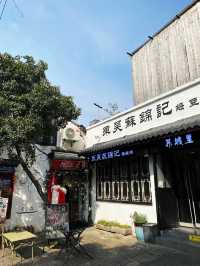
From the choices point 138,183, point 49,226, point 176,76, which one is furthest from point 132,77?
point 49,226

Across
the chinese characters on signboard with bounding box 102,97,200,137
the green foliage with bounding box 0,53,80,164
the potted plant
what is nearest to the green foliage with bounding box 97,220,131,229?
the potted plant

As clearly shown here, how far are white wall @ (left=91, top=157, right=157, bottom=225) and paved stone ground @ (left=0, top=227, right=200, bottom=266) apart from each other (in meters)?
1.20

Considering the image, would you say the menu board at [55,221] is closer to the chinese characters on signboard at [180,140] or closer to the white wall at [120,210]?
the white wall at [120,210]

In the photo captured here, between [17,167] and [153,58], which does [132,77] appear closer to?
[153,58]

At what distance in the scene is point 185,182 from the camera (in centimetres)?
843

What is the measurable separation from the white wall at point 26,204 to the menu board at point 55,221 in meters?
3.24

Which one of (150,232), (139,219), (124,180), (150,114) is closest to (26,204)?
(124,180)

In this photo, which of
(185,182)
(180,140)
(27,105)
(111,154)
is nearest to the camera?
(180,140)

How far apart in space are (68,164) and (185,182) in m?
5.92

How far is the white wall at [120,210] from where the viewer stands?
27.8 feet

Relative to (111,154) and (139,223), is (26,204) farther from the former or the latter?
(139,223)

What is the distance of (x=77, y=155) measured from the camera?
1275cm

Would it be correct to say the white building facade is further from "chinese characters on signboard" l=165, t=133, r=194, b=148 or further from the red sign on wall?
the red sign on wall

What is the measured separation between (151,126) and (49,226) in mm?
5589
